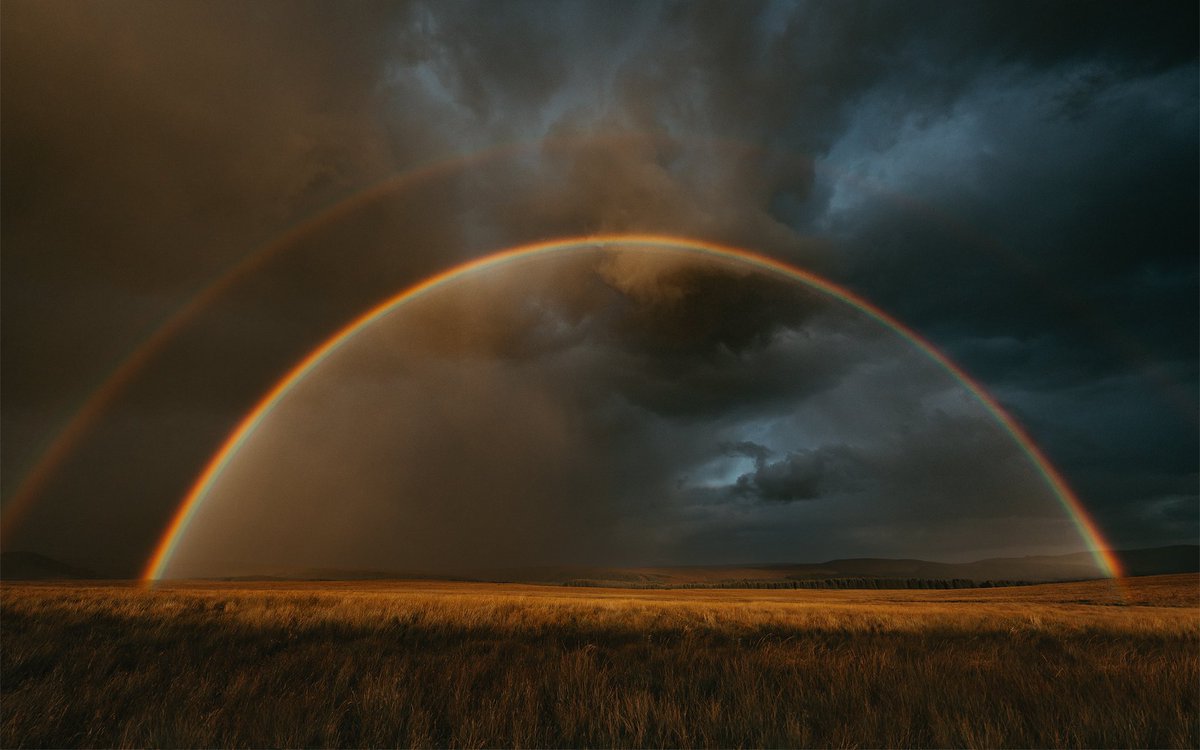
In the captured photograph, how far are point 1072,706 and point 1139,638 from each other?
10829 millimetres

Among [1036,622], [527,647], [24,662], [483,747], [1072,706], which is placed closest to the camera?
[483,747]

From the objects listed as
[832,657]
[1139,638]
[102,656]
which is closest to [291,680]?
[102,656]

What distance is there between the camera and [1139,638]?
12742 mm

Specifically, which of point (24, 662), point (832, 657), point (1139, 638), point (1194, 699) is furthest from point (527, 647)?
point (1139, 638)

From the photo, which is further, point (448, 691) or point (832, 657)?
point (832, 657)

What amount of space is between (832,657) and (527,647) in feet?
13.4

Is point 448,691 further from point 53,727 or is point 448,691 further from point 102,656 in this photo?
point 102,656

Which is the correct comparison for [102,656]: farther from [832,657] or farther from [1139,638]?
[1139,638]

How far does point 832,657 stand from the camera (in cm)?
774

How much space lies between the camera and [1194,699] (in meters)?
5.88

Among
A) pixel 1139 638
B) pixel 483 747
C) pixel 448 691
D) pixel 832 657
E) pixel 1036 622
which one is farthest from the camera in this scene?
pixel 1036 622

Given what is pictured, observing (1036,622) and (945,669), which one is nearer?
(945,669)

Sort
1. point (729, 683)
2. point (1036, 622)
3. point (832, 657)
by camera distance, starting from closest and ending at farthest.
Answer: point (729, 683)
point (832, 657)
point (1036, 622)

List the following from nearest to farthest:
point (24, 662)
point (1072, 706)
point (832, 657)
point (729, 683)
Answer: point (1072, 706) < point (729, 683) < point (24, 662) < point (832, 657)
